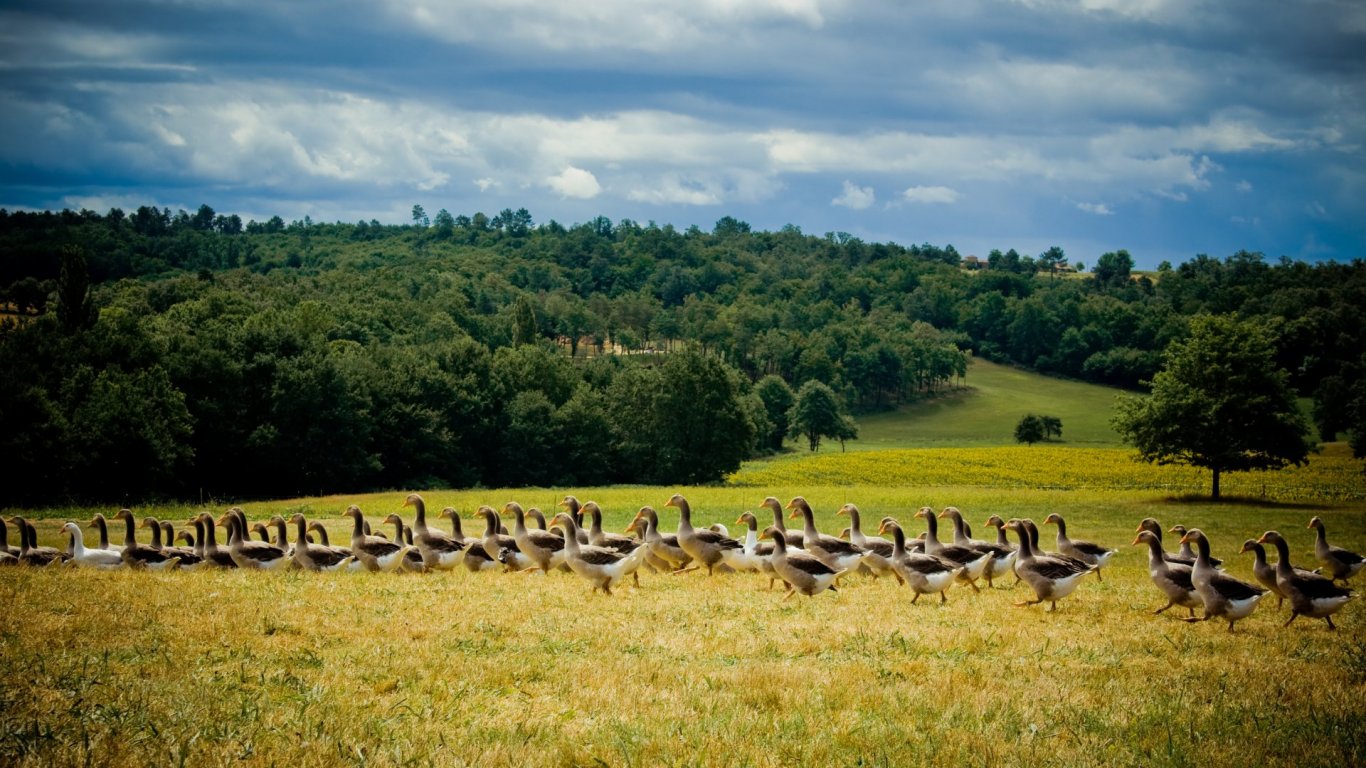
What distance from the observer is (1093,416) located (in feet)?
499

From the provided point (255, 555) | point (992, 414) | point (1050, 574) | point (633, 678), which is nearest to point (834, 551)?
point (1050, 574)

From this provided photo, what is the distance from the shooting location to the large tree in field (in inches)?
2454

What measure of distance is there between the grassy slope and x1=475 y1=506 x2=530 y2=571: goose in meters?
119

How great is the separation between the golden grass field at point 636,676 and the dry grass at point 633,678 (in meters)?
0.04

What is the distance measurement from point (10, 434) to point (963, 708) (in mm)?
61000

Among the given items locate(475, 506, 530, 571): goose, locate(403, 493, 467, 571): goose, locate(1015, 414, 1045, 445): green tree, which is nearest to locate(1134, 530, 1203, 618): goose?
locate(475, 506, 530, 571): goose

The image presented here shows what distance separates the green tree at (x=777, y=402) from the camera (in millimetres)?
142375

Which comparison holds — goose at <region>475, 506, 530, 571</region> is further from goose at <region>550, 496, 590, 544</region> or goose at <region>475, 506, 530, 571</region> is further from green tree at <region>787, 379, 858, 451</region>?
green tree at <region>787, 379, 858, 451</region>

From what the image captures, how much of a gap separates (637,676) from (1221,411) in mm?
63732

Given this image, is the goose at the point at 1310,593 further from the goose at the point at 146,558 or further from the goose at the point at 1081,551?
A: the goose at the point at 146,558

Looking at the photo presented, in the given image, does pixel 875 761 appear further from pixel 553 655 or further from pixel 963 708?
pixel 553 655

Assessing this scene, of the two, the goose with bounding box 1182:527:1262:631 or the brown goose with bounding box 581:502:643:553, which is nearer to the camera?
the goose with bounding box 1182:527:1262:631

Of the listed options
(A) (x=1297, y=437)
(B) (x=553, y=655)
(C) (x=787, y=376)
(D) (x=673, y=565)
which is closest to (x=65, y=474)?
(D) (x=673, y=565)

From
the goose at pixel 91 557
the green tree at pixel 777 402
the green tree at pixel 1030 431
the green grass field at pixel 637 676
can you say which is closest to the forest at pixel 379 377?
the green tree at pixel 777 402
